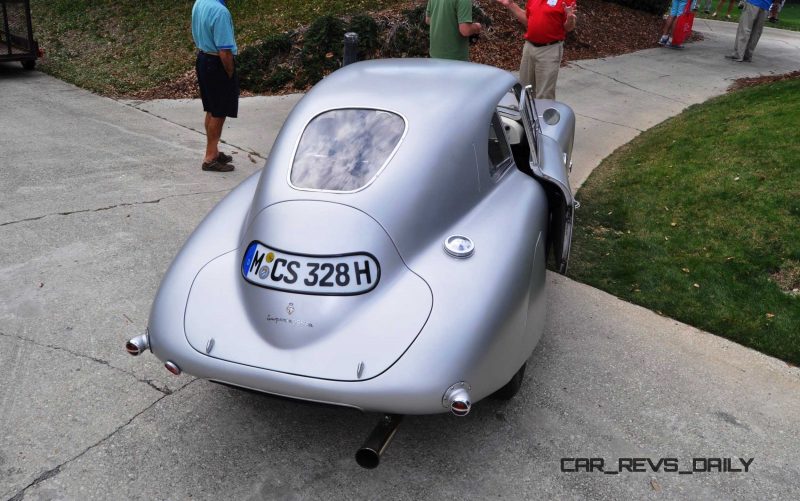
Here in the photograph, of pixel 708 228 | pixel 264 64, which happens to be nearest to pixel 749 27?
pixel 264 64

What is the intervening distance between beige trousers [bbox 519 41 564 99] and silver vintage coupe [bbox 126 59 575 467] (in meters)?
3.56

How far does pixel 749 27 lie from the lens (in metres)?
12.5

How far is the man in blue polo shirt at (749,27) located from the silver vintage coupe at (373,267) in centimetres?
1063

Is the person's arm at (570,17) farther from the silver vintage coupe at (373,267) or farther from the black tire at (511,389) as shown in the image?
the black tire at (511,389)

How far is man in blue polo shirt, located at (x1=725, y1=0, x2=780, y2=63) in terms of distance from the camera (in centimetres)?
1210

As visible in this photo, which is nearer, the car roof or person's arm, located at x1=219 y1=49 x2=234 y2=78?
the car roof

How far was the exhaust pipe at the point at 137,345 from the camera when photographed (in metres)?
2.99

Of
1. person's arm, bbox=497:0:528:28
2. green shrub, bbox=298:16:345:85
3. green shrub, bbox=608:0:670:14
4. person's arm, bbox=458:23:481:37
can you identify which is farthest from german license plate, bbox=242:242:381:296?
green shrub, bbox=608:0:670:14

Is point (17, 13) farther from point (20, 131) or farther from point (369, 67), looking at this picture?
point (369, 67)

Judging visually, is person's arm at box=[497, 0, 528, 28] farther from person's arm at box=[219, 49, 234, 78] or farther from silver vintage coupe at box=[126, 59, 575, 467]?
silver vintage coupe at box=[126, 59, 575, 467]

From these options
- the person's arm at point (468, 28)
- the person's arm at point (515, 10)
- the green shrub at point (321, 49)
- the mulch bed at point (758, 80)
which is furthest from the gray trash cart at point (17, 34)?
the mulch bed at point (758, 80)

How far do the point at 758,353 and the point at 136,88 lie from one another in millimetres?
8479

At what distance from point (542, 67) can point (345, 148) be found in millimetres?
4371

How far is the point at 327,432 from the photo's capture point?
3.27 m
